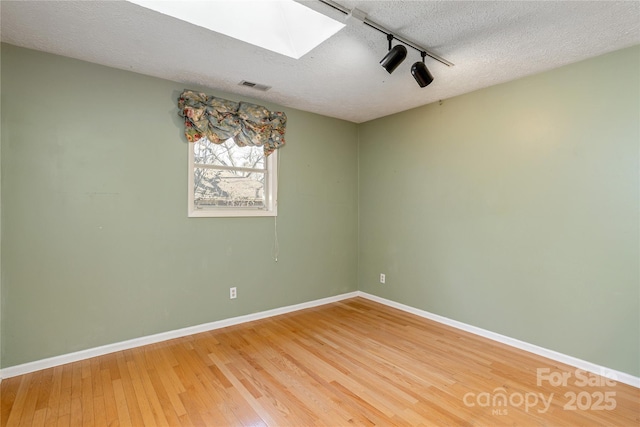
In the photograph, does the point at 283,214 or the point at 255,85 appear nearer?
the point at 255,85

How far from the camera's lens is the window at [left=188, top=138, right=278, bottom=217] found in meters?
3.21

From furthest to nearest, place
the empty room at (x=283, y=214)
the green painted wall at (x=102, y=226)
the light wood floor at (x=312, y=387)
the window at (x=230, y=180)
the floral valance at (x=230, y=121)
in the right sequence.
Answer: the window at (x=230, y=180), the floral valance at (x=230, y=121), the green painted wall at (x=102, y=226), the empty room at (x=283, y=214), the light wood floor at (x=312, y=387)

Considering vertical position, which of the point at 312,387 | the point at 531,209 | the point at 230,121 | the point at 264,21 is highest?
the point at 264,21

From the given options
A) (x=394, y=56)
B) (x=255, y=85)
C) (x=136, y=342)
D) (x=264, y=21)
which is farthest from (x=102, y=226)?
(x=394, y=56)

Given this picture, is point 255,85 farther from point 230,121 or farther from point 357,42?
point 357,42

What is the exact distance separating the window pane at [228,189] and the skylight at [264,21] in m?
1.46

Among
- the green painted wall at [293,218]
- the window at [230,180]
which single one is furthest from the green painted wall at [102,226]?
the window at [230,180]

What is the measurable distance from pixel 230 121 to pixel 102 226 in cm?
152

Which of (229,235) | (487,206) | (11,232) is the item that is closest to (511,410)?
(487,206)

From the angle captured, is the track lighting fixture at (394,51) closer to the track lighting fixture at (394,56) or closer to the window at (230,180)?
the track lighting fixture at (394,56)

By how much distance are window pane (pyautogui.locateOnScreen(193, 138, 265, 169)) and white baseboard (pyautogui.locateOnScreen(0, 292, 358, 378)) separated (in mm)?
1666

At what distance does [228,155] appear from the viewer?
340cm

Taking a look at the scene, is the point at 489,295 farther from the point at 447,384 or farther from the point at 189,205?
the point at 189,205

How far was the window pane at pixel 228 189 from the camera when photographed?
3.25 m
